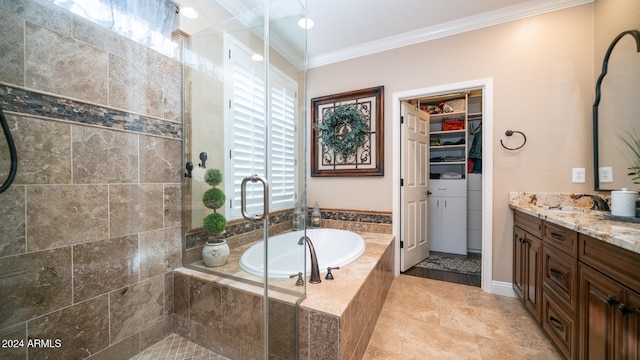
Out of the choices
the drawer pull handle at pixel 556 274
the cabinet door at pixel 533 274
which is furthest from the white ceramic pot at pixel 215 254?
the cabinet door at pixel 533 274

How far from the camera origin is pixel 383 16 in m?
2.14

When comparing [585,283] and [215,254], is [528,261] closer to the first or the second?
[585,283]

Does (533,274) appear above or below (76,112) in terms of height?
below

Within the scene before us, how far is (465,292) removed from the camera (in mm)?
2150

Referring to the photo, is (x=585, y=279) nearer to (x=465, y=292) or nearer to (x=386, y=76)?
(x=465, y=292)

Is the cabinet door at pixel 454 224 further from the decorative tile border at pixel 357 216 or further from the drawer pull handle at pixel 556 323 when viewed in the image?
the drawer pull handle at pixel 556 323

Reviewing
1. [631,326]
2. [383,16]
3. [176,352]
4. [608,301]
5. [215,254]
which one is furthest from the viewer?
[383,16]

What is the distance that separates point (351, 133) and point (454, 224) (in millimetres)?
2090

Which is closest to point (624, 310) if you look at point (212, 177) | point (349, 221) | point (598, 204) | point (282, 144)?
point (598, 204)

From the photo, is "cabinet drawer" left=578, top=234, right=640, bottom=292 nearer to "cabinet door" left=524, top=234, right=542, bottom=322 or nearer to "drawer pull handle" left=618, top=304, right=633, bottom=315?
"drawer pull handle" left=618, top=304, right=633, bottom=315

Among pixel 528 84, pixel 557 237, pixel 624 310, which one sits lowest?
pixel 624 310

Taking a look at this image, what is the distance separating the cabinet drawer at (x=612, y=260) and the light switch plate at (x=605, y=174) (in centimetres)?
106

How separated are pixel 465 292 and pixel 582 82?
2.08m

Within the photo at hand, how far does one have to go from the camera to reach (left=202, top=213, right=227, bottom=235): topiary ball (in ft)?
5.27
